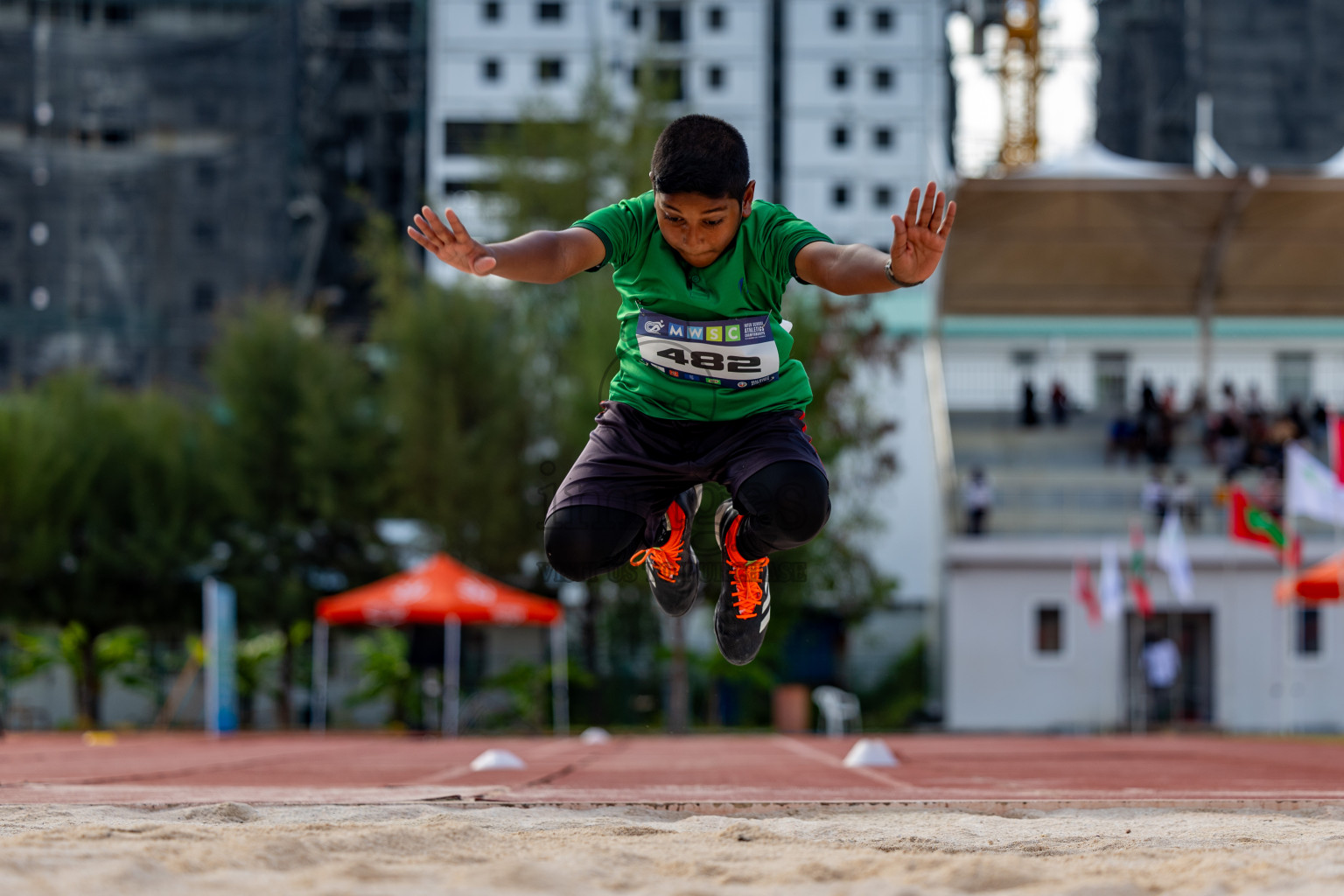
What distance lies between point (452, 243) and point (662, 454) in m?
1.11

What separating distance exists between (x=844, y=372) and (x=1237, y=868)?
921 inches

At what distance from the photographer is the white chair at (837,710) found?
69.8 feet

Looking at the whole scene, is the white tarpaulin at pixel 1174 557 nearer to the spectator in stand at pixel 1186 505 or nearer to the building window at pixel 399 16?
the spectator in stand at pixel 1186 505

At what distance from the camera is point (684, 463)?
193 inches

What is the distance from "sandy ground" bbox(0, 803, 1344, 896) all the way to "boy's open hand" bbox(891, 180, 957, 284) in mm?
1585

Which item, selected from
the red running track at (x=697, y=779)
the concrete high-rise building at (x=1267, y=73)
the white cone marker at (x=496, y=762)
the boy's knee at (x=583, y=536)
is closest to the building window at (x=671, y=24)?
A: the concrete high-rise building at (x=1267, y=73)

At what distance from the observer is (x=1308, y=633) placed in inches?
981

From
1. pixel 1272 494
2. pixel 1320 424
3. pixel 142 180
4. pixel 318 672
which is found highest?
pixel 142 180

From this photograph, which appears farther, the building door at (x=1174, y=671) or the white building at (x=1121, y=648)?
the white building at (x=1121, y=648)

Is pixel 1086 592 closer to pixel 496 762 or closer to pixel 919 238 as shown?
pixel 496 762

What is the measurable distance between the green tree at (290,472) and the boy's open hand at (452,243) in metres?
20.2

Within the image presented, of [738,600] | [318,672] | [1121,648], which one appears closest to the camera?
[738,600]

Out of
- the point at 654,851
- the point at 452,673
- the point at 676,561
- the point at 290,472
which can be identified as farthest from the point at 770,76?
the point at 654,851

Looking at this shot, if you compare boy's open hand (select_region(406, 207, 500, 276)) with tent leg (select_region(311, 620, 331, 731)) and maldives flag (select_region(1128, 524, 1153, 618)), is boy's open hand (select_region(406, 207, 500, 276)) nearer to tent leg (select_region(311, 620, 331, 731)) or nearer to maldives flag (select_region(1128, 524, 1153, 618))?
tent leg (select_region(311, 620, 331, 731))
